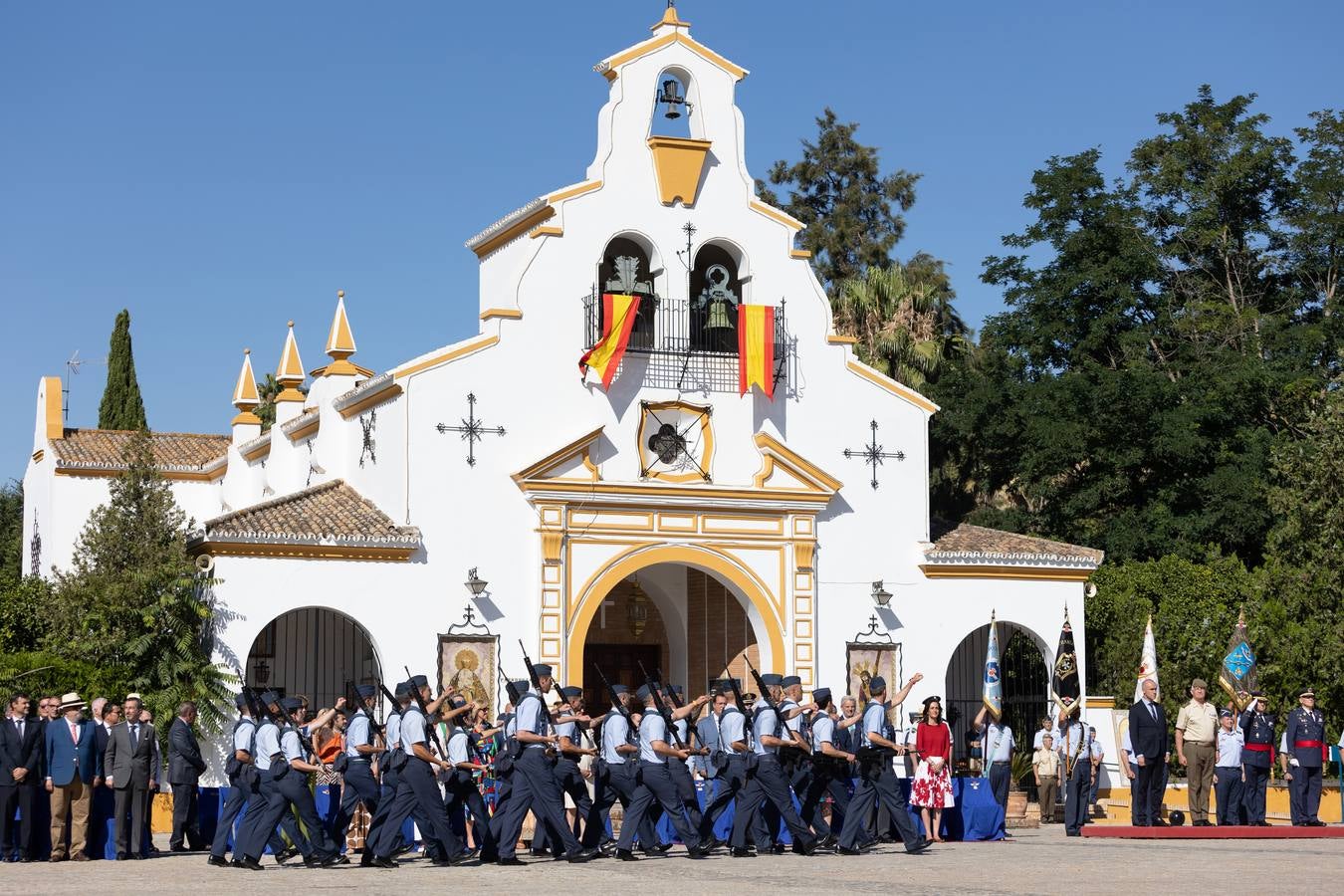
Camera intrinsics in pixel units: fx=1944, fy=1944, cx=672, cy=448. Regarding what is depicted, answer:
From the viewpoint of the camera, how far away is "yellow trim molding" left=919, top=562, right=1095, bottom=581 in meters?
30.3

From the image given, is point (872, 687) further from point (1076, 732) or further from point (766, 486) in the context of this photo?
point (766, 486)

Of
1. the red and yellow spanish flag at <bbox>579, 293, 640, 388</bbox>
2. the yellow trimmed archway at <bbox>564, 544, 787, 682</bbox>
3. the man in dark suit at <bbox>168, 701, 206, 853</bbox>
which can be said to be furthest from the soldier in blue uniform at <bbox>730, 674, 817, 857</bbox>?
the red and yellow spanish flag at <bbox>579, 293, 640, 388</bbox>

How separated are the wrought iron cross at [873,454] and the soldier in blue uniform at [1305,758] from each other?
8.12 meters

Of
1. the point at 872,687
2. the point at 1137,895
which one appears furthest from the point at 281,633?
the point at 1137,895

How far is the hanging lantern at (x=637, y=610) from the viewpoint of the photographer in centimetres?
3253

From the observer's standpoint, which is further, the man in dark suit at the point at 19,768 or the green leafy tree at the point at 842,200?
the green leafy tree at the point at 842,200

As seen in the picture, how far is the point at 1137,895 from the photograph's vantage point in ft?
49.0

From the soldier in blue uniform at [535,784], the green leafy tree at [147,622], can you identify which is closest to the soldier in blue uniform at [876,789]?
the soldier in blue uniform at [535,784]

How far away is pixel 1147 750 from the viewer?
22.5m

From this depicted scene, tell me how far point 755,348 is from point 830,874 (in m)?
12.9

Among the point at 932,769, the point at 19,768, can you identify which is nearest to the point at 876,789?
the point at 932,769

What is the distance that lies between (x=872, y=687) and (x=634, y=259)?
1019 cm

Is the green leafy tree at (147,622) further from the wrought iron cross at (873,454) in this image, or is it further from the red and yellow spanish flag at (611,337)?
the wrought iron cross at (873,454)

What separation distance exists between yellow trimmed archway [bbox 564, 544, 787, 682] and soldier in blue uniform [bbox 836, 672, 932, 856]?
794 centimetres
